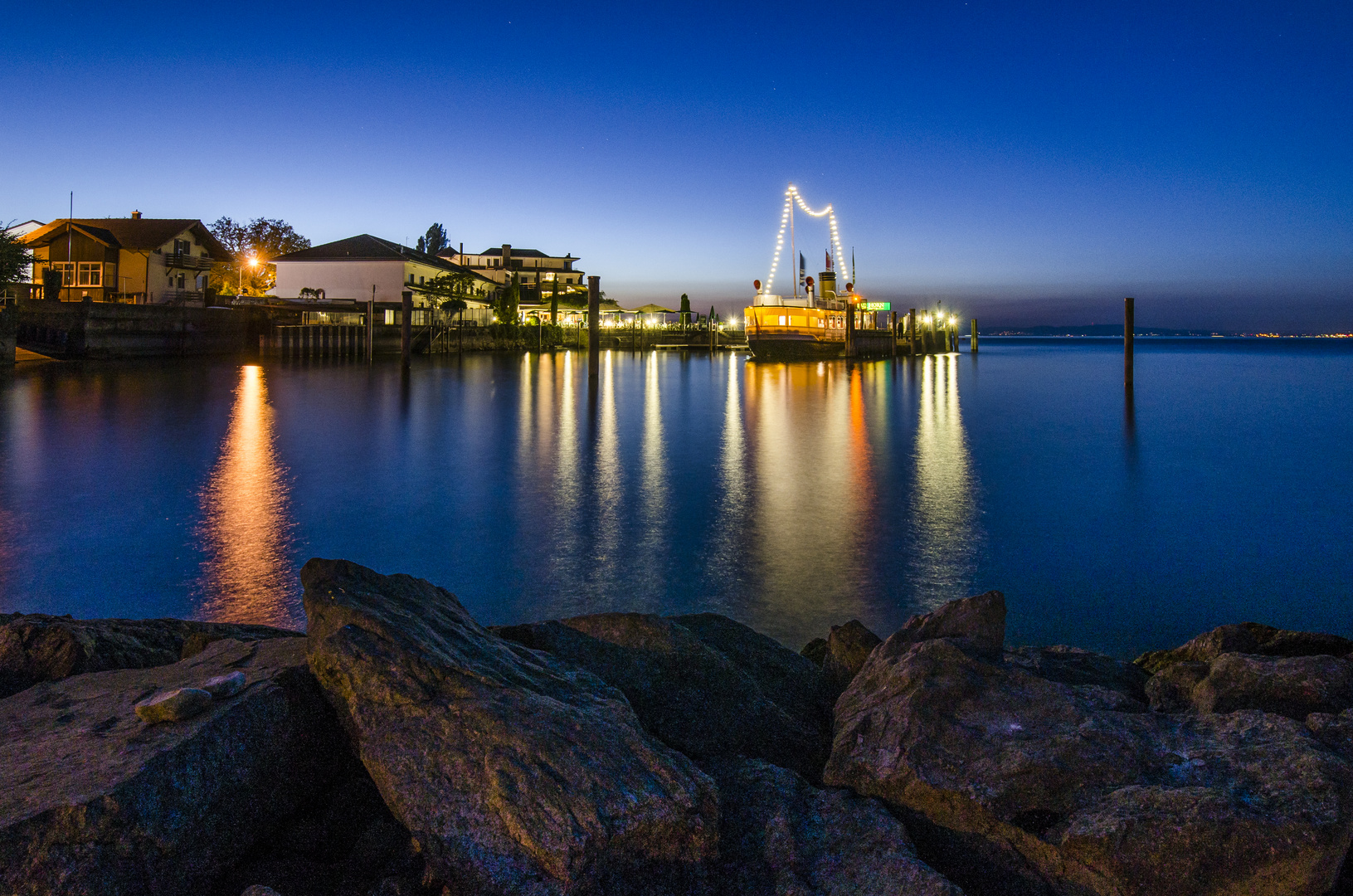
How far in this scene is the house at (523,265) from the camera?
97.2m

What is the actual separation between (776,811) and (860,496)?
34.2 ft

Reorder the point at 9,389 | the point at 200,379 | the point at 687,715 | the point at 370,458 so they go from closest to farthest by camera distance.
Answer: the point at 687,715 → the point at 370,458 → the point at 9,389 → the point at 200,379

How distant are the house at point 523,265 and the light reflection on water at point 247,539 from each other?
81680mm

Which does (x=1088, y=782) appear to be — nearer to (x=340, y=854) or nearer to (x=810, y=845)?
(x=810, y=845)

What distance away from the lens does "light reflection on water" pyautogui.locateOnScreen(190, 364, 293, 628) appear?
7352 mm

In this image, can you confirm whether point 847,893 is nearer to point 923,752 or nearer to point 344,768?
point 923,752

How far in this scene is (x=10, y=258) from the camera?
37312 mm

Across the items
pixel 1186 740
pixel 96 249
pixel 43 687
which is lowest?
pixel 1186 740

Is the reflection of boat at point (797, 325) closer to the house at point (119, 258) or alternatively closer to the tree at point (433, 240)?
the house at point (119, 258)

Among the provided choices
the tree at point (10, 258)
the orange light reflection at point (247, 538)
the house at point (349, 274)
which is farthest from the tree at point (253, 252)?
the orange light reflection at point (247, 538)

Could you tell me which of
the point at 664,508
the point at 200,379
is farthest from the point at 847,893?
the point at 200,379

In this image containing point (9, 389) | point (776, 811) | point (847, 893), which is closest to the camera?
point (847, 893)

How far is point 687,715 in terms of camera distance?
405cm

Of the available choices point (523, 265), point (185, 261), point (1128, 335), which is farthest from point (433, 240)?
point (1128, 335)
